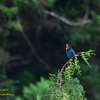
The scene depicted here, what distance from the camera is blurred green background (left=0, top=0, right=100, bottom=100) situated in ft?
17.7

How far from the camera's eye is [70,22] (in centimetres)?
606

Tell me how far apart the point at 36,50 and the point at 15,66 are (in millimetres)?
1296

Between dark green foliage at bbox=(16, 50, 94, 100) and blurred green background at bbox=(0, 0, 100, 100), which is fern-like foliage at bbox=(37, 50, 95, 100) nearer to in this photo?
dark green foliage at bbox=(16, 50, 94, 100)

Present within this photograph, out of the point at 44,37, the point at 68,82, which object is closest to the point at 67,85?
the point at 68,82

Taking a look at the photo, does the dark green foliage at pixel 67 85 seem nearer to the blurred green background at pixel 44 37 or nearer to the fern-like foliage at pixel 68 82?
the fern-like foliage at pixel 68 82

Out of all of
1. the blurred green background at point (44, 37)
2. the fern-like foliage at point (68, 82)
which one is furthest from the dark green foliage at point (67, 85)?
the blurred green background at point (44, 37)

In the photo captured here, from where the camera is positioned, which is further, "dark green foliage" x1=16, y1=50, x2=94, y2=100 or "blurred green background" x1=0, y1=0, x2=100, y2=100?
"blurred green background" x1=0, y1=0, x2=100, y2=100

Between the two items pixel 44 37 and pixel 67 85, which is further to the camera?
pixel 44 37

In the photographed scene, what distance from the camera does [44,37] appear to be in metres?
7.39

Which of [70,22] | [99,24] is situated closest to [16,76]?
[70,22]

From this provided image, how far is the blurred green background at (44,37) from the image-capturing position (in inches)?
212

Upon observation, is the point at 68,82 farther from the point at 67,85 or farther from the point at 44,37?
the point at 44,37

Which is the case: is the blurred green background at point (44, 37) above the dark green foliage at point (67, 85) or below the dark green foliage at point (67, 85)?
above

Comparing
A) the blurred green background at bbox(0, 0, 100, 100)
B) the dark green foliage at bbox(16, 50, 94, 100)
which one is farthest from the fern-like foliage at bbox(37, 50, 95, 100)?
the blurred green background at bbox(0, 0, 100, 100)
